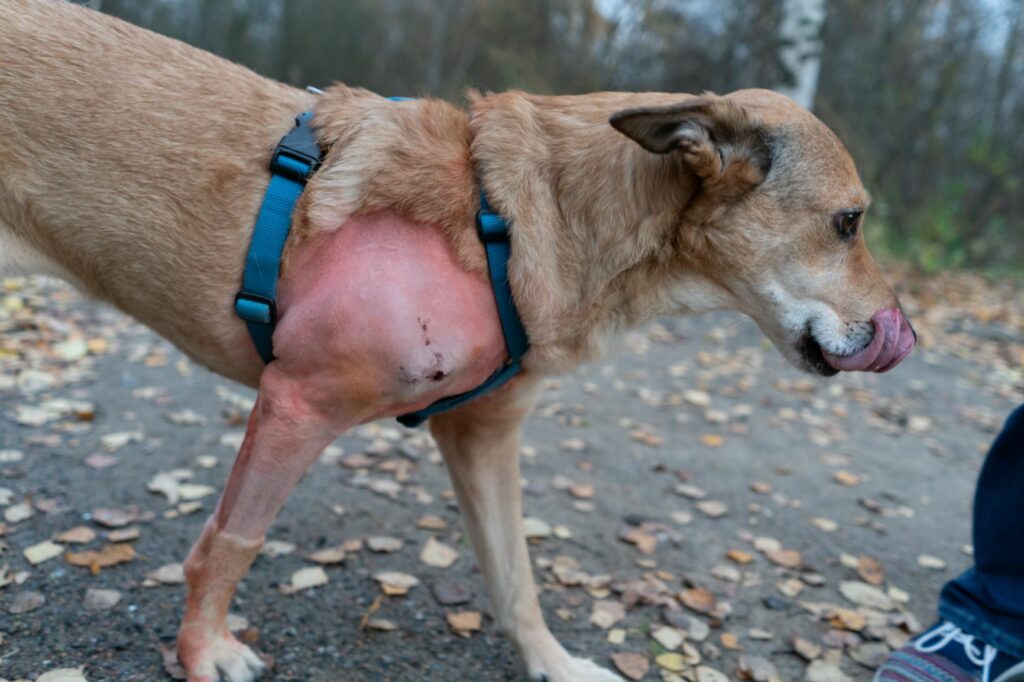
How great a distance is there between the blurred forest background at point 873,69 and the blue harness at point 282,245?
11296 mm

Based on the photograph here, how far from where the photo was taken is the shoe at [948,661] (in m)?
2.55

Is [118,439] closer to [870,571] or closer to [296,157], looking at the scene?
[296,157]

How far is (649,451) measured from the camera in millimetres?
4762

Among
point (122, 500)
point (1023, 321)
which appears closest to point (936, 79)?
point (1023, 321)

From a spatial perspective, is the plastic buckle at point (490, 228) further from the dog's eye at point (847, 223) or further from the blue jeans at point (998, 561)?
the blue jeans at point (998, 561)

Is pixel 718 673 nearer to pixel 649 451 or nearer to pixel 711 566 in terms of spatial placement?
pixel 711 566

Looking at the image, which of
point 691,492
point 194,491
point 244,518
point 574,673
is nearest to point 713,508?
point 691,492

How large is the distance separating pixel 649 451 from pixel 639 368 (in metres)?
1.78

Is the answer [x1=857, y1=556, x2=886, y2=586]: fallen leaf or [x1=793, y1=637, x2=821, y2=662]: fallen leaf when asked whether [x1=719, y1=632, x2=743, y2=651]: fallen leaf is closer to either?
[x1=793, y1=637, x2=821, y2=662]: fallen leaf

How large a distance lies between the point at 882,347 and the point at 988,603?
1.00 metres

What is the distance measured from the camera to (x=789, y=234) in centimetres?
229

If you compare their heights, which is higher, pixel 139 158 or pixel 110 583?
pixel 139 158

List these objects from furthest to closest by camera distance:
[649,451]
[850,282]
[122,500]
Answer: [649,451]
[122,500]
[850,282]

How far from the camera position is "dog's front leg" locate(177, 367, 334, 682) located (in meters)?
2.08
